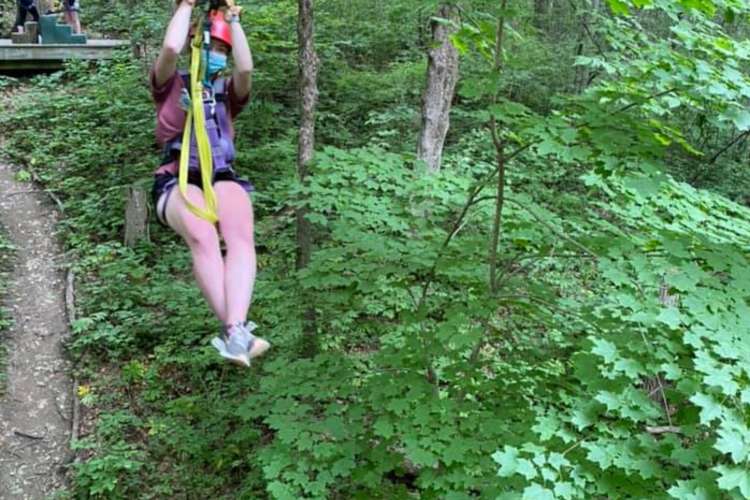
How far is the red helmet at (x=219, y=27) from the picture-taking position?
10.7 feet

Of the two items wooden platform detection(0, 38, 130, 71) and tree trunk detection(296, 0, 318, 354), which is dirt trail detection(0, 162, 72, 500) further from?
wooden platform detection(0, 38, 130, 71)

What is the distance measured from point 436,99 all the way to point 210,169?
10.4 feet

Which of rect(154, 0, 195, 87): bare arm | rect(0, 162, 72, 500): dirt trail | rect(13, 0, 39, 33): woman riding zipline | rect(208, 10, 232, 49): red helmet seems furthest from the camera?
rect(13, 0, 39, 33): woman riding zipline

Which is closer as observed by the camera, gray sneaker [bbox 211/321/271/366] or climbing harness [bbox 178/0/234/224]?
gray sneaker [bbox 211/321/271/366]

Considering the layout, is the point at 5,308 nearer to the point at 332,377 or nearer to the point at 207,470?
the point at 207,470

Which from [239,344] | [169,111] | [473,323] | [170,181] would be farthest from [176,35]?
[473,323]

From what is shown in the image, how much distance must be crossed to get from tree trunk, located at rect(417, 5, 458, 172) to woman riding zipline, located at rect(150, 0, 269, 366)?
266cm

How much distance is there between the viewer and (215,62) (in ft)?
10.9

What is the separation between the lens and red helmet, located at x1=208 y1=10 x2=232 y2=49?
10.7ft

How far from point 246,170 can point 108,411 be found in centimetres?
304

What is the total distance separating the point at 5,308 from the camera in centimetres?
612

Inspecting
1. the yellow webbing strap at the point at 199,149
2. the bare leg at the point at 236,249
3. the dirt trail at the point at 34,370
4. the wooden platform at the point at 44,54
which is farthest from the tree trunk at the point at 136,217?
the wooden platform at the point at 44,54

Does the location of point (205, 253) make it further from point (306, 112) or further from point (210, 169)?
point (306, 112)

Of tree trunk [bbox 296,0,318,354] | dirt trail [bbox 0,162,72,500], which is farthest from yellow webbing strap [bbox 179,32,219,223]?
dirt trail [bbox 0,162,72,500]
